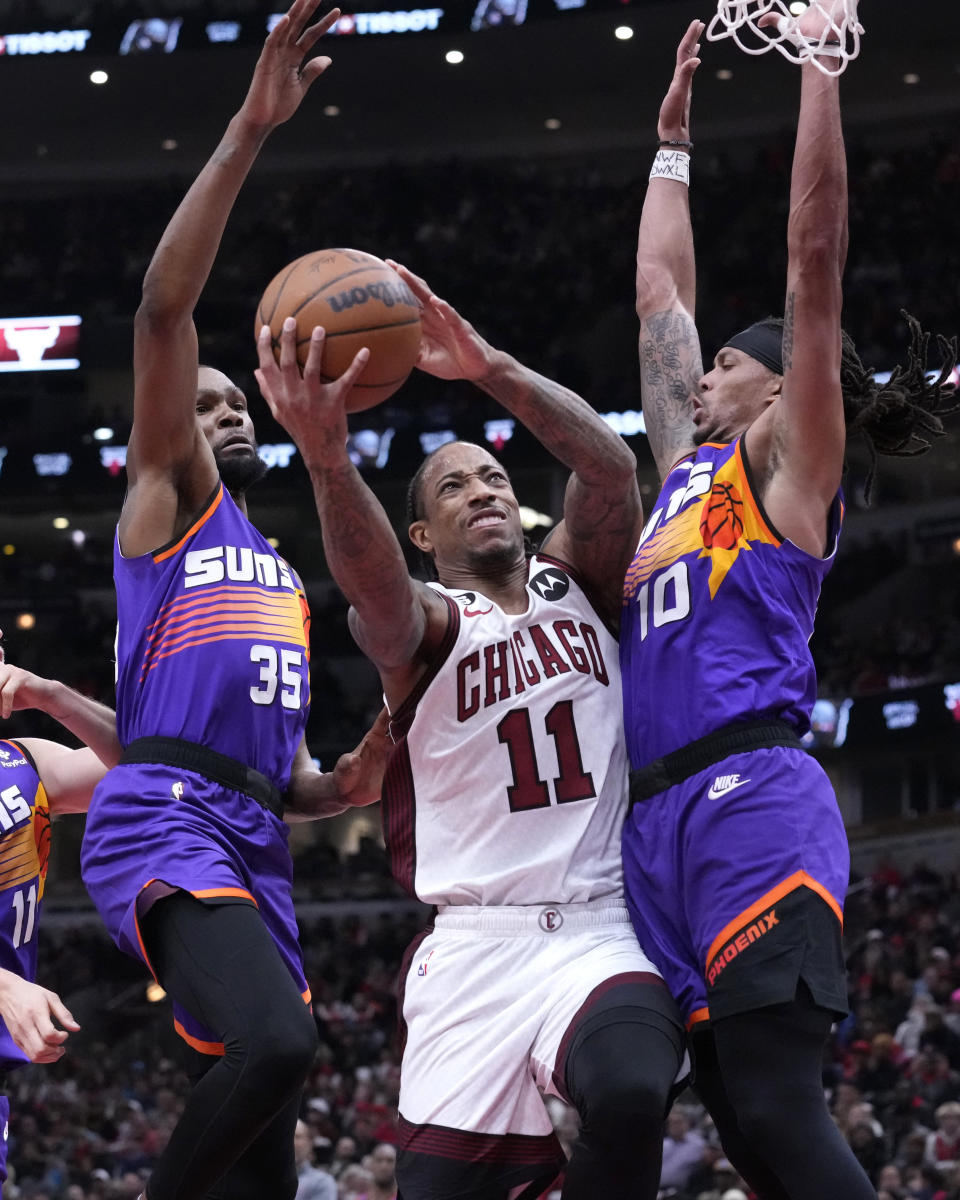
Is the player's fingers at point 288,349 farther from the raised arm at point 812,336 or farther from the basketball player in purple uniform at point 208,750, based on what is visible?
the raised arm at point 812,336

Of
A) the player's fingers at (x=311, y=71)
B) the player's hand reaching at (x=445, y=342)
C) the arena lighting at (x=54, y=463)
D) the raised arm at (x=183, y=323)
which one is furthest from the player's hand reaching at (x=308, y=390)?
the arena lighting at (x=54, y=463)

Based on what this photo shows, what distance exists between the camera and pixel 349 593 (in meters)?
4.04

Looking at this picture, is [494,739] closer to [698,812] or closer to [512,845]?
[512,845]

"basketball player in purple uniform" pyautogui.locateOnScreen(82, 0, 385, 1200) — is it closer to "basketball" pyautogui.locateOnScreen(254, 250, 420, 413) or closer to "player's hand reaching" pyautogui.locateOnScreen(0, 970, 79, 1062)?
"basketball" pyautogui.locateOnScreen(254, 250, 420, 413)

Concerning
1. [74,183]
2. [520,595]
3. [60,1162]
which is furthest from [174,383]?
[74,183]

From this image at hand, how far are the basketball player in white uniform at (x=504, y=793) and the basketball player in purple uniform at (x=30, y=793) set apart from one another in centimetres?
103

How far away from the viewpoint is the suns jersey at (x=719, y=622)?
3.94 metres

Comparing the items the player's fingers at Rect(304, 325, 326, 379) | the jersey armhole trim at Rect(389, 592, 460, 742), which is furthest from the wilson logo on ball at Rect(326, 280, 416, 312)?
the jersey armhole trim at Rect(389, 592, 460, 742)

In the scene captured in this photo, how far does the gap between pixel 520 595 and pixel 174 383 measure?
3.82 feet

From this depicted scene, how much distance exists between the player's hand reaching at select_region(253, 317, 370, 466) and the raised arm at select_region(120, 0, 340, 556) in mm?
547

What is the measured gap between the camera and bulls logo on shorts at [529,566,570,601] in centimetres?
441

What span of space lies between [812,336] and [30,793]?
3079 mm

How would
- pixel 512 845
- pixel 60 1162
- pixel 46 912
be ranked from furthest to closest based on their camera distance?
pixel 46 912
pixel 60 1162
pixel 512 845

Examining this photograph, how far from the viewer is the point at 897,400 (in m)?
4.53
